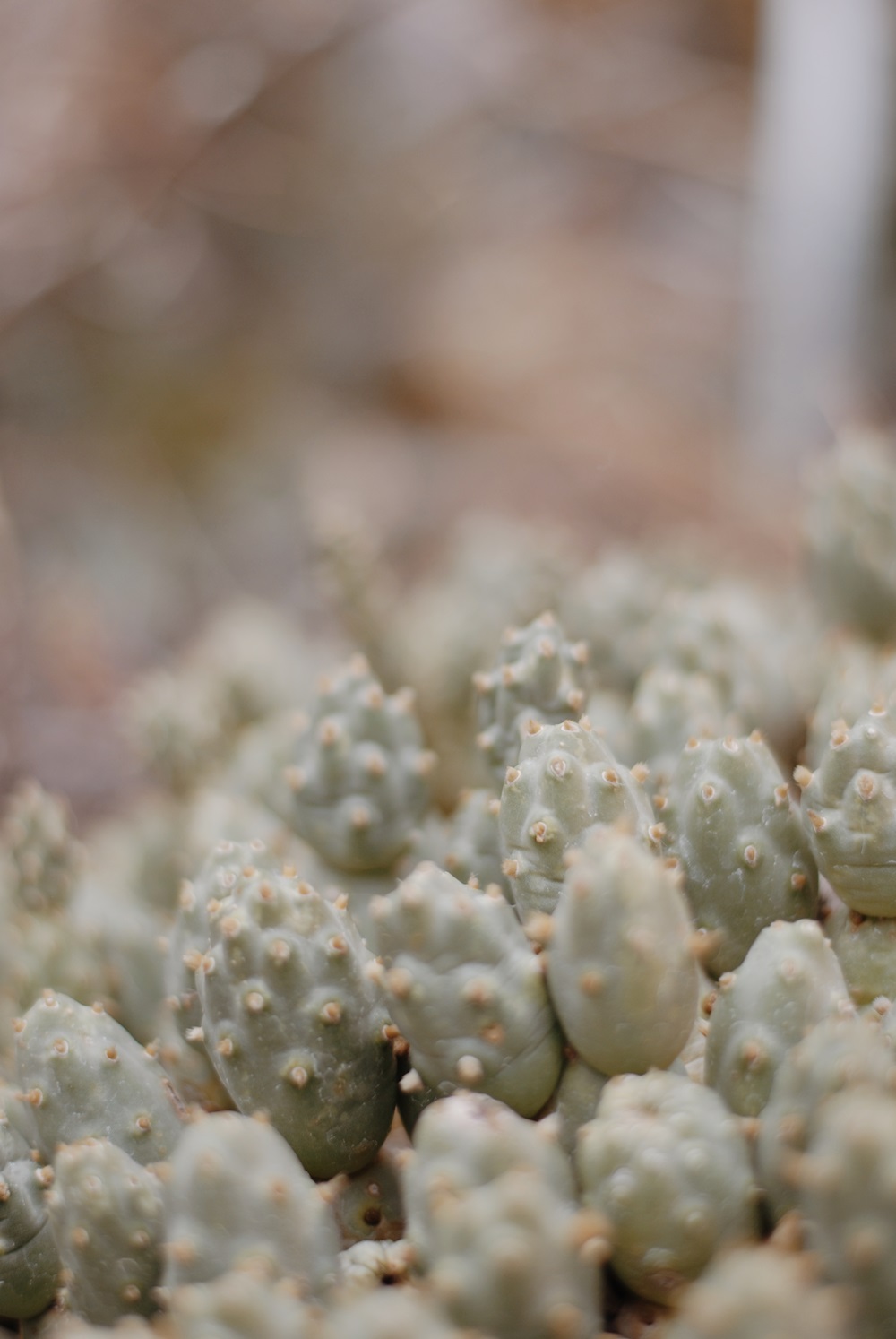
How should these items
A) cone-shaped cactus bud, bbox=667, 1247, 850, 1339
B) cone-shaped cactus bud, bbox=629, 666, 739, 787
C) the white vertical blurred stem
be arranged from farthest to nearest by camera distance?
1. the white vertical blurred stem
2. cone-shaped cactus bud, bbox=629, 666, 739, 787
3. cone-shaped cactus bud, bbox=667, 1247, 850, 1339

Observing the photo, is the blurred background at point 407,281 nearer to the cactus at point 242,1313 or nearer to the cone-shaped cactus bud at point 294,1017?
the cone-shaped cactus bud at point 294,1017

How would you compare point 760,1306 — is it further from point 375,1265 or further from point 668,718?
point 668,718

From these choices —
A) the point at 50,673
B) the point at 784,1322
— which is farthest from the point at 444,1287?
the point at 50,673

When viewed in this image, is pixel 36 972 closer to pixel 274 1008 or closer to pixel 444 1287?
pixel 274 1008

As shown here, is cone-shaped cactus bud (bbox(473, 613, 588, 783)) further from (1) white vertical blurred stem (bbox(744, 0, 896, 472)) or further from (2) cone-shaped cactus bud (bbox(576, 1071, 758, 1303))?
(1) white vertical blurred stem (bbox(744, 0, 896, 472))

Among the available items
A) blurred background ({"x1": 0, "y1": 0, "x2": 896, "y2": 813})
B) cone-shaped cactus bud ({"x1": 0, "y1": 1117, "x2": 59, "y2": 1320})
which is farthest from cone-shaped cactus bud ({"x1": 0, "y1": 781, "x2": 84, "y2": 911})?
blurred background ({"x1": 0, "y1": 0, "x2": 896, "y2": 813})

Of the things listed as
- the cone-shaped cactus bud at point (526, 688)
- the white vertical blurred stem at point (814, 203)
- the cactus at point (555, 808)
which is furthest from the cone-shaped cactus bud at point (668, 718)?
the white vertical blurred stem at point (814, 203)
